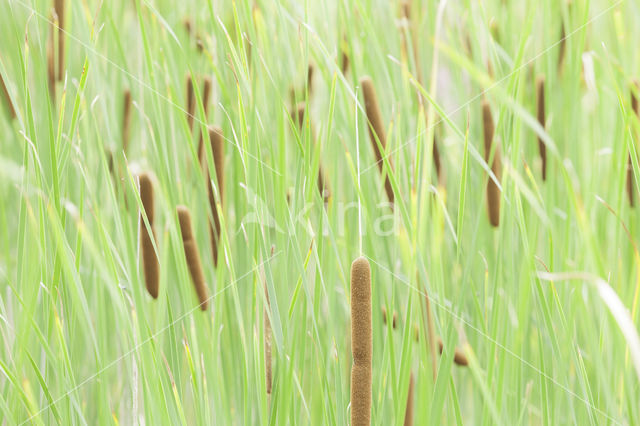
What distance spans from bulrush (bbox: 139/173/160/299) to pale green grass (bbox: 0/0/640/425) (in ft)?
0.07

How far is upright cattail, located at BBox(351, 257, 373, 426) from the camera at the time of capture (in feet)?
2.01

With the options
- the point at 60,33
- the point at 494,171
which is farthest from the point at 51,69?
the point at 494,171

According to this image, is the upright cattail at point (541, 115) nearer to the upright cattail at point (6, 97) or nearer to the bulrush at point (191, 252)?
the bulrush at point (191, 252)

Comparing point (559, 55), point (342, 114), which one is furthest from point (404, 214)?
point (559, 55)

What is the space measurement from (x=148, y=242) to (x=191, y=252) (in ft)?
0.19

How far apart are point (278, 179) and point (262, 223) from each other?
68 millimetres

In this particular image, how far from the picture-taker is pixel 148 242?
0.84m

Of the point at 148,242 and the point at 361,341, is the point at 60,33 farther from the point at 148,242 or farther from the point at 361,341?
the point at 361,341

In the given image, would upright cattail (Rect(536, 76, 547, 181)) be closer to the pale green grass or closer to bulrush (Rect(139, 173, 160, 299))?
the pale green grass

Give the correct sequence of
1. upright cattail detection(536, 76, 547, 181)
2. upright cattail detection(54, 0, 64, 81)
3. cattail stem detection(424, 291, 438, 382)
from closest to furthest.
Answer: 1. cattail stem detection(424, 291, 438, 382)
2. upright cattail detection(54, 0, 64, 81)
3. upright cattail detection(536, 76, 547, 181)

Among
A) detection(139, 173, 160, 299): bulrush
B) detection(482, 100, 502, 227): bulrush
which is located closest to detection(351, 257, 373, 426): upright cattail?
detection(139, 173, 160, 299): bulrush

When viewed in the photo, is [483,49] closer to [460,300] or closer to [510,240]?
[510,240]

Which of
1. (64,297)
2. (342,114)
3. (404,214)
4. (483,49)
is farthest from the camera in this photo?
(483,49)

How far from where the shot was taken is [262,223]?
86cm
